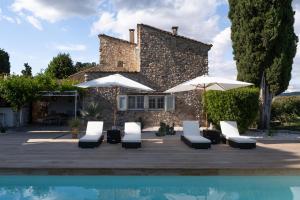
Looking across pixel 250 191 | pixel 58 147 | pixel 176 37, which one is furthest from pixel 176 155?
pixel 176 37

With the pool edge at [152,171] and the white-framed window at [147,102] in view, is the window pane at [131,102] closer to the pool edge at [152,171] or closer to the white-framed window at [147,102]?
the white-framed window at [147,102]

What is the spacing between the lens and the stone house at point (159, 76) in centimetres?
2483

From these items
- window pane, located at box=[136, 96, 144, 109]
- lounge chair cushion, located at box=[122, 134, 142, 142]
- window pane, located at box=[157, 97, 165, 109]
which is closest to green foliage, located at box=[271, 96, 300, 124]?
window pane, located at box=[157, 97, 165, 109]

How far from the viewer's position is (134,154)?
11.5 m

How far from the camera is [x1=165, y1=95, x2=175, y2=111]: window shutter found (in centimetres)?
2484

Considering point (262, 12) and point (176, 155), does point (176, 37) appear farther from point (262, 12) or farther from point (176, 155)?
point (176, 155)

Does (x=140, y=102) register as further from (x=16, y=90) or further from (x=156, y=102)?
(x=16, y=90)

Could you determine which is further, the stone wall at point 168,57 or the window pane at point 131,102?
the stone wall at point 168,57

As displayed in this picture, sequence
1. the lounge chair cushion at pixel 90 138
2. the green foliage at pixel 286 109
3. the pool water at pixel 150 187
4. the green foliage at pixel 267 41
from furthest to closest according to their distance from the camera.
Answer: the green foliage at pixel 286 109, the green foliage at pixel 267 41, the lounge chair cushion at pixel 90 138, the pool water at pixel 150 187

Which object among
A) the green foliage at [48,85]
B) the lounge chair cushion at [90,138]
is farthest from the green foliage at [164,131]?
the green foliage at [48,85]

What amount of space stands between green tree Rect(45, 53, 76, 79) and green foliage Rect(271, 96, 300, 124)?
26.9m

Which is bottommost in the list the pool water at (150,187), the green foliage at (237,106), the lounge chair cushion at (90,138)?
the pool water at (150,187)

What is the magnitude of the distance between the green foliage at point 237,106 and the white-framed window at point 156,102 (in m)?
8.18

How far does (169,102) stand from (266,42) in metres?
8.18
